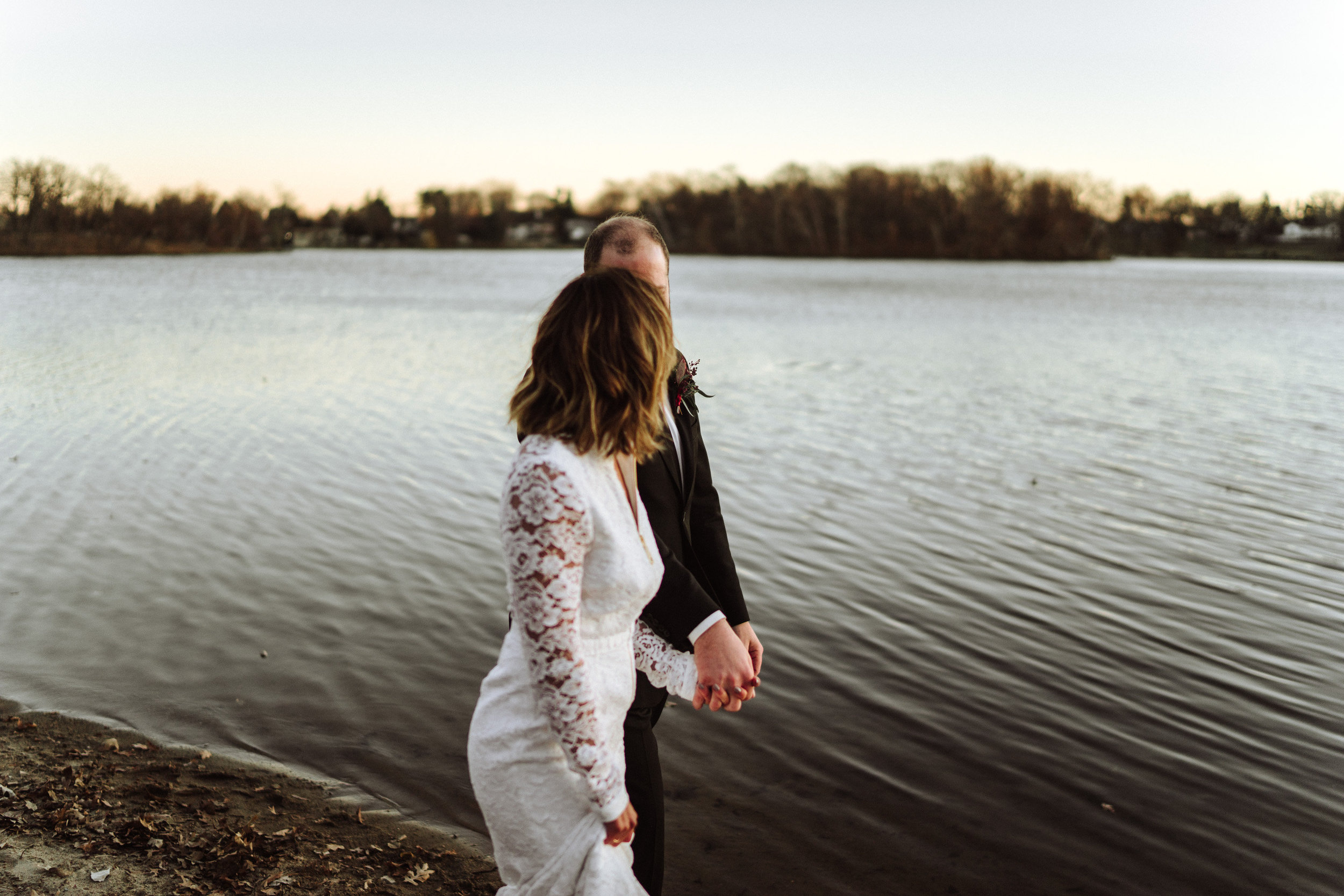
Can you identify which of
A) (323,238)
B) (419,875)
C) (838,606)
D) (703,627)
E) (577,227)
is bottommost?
(838,606)

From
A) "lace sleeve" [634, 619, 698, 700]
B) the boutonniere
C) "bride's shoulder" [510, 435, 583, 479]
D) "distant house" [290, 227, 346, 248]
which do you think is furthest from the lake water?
"distant house" [290, 227, 346, 248]

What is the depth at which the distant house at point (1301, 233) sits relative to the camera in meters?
139

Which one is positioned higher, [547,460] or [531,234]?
[531,234]

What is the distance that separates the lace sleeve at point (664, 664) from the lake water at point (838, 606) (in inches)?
36.6

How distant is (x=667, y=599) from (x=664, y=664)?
0.59 feet

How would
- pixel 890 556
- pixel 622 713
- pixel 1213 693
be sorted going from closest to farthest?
1. pixel 622 713
2. pixel 1213 693
3. pixel 890 556

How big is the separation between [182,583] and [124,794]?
3394 mm

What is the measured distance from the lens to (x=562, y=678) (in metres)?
1.80

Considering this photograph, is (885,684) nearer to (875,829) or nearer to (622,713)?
(875,829)

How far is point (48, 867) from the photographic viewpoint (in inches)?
125

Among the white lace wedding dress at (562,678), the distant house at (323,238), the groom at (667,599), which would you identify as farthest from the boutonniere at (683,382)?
the distant house at (323,238)

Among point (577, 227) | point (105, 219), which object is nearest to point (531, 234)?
point (577, 227)

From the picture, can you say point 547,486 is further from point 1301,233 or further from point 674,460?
point 1301,233

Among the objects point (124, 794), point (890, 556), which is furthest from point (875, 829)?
point (890, 556)
